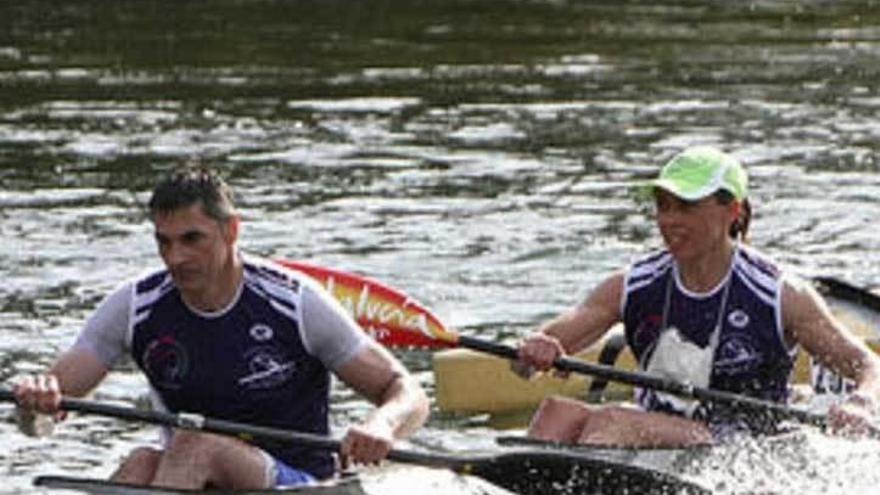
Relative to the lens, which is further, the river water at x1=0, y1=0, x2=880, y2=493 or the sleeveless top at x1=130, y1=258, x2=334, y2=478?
the river water at x1=0, y1=0, x2=880, y2=493

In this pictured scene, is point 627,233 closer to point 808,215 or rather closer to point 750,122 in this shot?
point 808,215

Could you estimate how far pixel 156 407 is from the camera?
36.8 feet

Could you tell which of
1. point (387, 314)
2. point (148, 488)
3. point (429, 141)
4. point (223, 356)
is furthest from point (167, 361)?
point (429, 141)

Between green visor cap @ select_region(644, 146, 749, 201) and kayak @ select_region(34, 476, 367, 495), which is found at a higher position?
green visor cap @ select_region(644, 146, 749, 201)

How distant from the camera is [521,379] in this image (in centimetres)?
1438

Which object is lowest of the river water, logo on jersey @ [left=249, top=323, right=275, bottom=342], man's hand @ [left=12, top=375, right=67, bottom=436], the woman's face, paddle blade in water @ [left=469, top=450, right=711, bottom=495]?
the river water

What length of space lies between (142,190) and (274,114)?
12.2 feet

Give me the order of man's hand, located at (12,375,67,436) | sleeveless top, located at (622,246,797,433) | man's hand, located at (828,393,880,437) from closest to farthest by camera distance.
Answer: man's hand, located at (12,375,67,436)
man's hand, located at (828,393,880,437)
sleeveless top, located at (622,246,797,433)

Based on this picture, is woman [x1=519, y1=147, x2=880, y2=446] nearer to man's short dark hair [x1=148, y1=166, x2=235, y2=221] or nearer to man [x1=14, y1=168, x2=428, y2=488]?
man [x1=14, y1=168, x2=428, y2=488]

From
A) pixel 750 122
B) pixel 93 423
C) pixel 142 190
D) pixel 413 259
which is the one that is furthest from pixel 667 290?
pixel 750 122

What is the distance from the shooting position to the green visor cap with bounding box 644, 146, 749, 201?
11883mm

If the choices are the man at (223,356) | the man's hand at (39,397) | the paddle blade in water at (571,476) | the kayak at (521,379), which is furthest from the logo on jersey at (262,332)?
the kayak at (521,379)

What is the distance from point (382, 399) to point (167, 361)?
2.85 ft

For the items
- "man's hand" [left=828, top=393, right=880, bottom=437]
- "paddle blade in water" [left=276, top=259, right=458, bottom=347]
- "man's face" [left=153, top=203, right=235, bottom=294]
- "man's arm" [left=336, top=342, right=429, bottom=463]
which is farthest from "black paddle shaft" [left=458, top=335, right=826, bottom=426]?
"man's face" [left=153, top=203, right=235, bottom=294]
